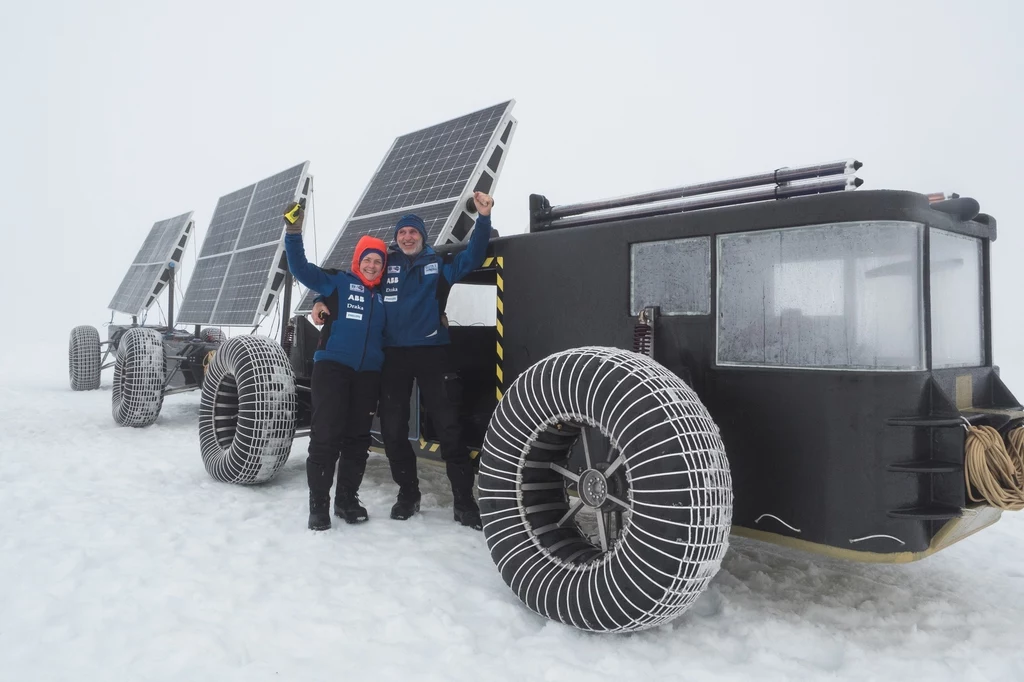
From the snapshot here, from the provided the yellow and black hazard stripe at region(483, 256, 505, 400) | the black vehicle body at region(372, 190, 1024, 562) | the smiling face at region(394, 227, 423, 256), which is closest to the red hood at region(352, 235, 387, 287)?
the smiling face at region(394, 227, 423, 256)

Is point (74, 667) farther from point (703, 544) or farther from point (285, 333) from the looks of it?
point (285, 333)

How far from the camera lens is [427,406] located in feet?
15.0

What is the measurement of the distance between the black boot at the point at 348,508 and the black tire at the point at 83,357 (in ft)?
31.2

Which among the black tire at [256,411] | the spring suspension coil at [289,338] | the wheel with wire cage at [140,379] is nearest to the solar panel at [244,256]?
the wheel with wire cage at [140,379]

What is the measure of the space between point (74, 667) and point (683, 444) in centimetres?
249

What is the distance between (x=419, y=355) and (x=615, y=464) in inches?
74.2

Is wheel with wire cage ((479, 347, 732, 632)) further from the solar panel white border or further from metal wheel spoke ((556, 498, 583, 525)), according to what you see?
the solar panel white border

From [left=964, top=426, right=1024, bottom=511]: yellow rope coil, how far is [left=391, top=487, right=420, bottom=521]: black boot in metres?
3.22

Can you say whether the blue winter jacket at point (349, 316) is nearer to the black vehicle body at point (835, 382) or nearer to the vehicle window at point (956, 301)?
the black vehicle body at point (835, 382)

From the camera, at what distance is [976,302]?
3553mm

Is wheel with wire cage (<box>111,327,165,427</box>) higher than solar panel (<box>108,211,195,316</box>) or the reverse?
the reverse

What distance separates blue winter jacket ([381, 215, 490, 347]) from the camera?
4500 mm

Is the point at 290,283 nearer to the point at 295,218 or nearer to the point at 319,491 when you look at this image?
the point at 295,218

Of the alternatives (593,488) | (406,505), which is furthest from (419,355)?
(593,488)
